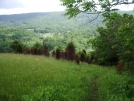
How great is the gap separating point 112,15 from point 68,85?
489 centimetres

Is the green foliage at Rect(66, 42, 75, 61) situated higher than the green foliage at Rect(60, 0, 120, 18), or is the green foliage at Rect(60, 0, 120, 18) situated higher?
the green foliage at Rect(60, 0, 120, 18)

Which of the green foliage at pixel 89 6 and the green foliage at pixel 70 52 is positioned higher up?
the green foliage at pixel 89 6

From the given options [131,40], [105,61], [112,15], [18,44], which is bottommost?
[105,61]

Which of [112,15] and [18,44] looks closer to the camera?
[112,15]

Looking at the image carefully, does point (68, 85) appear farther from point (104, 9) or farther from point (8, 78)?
point (104, 9)

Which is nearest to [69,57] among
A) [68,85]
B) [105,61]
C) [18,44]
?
[105,61]

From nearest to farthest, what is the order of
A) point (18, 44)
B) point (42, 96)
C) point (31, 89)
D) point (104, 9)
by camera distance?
point (42, 96) < point (31, 89) < point (104, 9) < point (18, 44)

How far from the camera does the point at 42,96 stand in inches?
Answer: 349

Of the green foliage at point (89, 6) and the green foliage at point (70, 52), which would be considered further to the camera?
the green foliage at point (70, 52)

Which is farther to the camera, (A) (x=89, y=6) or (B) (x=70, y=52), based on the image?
(B) (x=70, y=52)

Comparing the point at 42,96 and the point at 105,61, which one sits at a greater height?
the point at 42,96

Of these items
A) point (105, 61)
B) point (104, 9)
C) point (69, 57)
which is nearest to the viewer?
point (104, 9)

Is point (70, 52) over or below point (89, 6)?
below

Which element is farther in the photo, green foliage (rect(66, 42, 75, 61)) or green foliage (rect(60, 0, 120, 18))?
green foliage (rect(66, 42, 75, 61))
